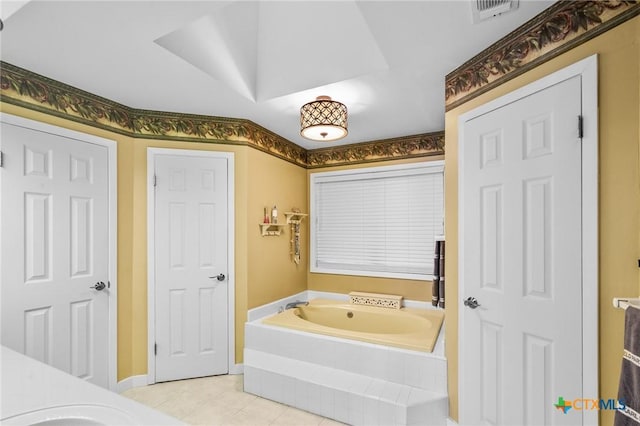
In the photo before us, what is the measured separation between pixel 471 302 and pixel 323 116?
5.38 ft

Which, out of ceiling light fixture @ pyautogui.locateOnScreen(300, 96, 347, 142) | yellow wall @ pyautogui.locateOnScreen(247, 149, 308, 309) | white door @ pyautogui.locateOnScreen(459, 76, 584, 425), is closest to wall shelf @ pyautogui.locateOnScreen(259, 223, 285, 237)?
yellow wall @ pyautogui.locateOnScreen(247, 149, 308, 309)


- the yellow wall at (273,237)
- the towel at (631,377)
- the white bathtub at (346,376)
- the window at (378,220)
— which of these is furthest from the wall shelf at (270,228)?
the towel at (631,377)

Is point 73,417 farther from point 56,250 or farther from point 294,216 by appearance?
point 294,216

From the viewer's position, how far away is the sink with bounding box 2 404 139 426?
2.97 ft

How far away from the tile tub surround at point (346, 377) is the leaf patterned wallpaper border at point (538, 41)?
181 cm

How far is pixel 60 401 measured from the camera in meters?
1.00

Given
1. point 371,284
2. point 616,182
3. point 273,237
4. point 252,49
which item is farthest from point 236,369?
point 616,182

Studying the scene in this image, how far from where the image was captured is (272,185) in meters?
3.36

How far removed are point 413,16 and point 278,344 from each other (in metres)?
2.49

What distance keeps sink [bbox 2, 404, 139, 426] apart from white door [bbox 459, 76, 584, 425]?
1.76 m

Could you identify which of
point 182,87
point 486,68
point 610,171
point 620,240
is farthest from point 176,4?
point 620,240

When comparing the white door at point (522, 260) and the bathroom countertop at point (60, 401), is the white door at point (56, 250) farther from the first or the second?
the white door at point (522, 260)

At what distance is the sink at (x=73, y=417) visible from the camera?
91cm

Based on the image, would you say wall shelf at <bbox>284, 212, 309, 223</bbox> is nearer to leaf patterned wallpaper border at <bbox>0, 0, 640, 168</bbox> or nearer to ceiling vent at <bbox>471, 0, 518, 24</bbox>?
leaf patterned wallpaper border at <bbox>0, 0, 640, 168</bbox>
